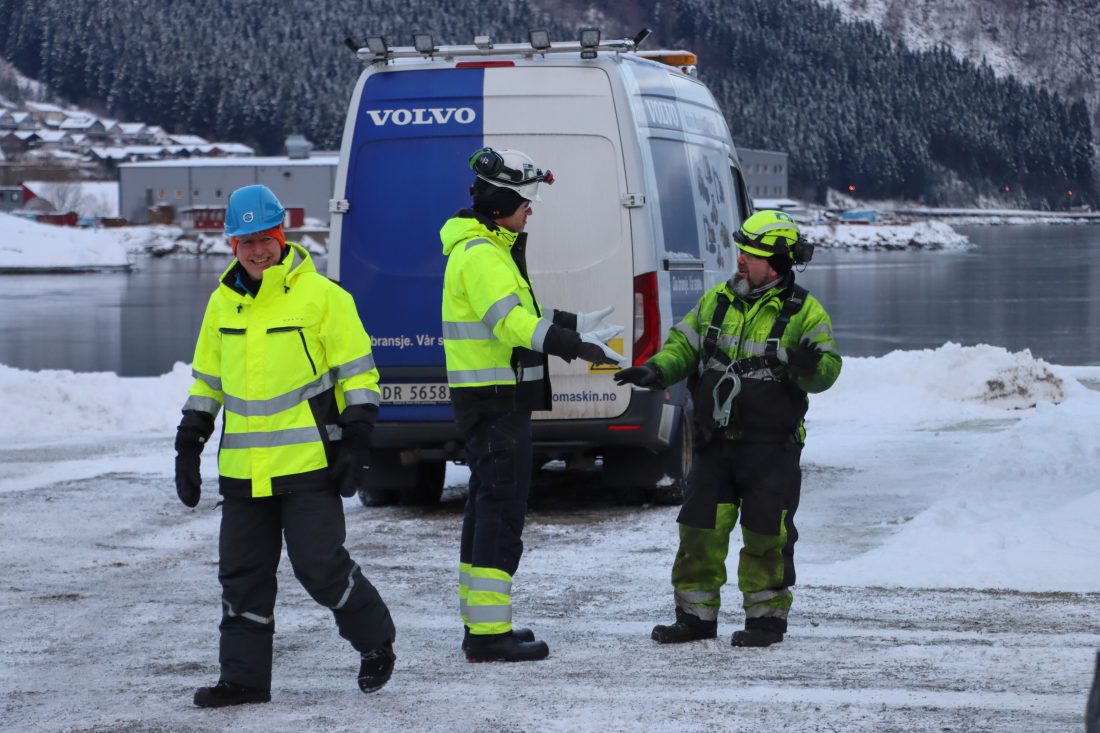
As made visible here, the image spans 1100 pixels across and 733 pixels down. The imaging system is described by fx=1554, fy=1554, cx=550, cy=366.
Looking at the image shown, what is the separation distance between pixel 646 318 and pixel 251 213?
4.03 metres

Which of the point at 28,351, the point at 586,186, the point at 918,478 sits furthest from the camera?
the point at 28,351

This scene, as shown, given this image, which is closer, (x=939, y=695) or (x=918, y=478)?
(x=939, y=695)

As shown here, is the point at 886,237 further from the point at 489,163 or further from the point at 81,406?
the point at 489,163

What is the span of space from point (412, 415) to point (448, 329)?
10.4ft

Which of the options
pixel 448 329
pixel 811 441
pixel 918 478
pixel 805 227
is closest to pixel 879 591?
pixel 448 329

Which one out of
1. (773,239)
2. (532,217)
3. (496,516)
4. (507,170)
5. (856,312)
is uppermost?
(507,170)

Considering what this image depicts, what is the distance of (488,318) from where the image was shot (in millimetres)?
5586

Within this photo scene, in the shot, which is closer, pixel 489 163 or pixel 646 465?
pixel 489 163

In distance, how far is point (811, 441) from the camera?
12.8 m

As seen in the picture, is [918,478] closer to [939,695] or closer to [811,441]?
Result: [811,441]

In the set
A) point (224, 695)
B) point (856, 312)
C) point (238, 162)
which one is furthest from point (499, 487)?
point (238, 162)

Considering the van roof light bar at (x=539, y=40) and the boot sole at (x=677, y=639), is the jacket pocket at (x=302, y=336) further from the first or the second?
the van roof light bar at (x=539, y=40)

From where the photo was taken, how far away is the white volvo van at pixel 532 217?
8789mm

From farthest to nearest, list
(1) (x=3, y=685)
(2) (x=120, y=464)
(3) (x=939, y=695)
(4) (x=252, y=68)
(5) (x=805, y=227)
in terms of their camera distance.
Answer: (4) (x=252, y=68)
(5) (x=805, y=227)
(2) (x=120, y=464)
(1) (x=3, y=685)
(3) (x=939, y=695)
